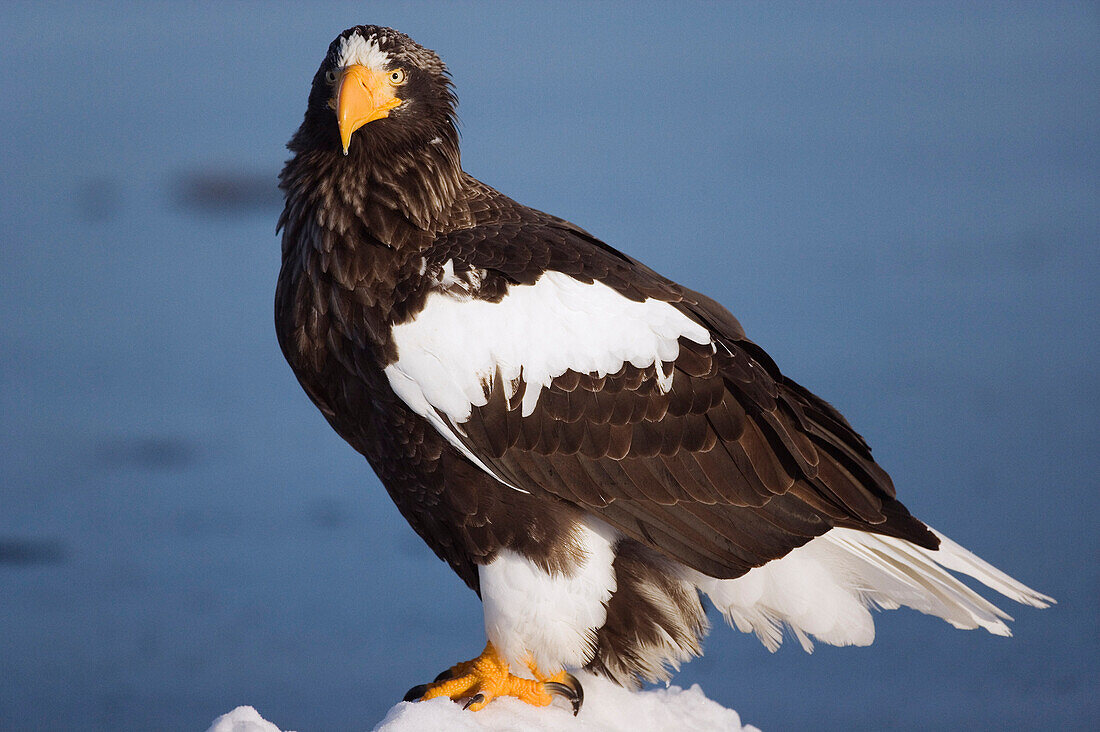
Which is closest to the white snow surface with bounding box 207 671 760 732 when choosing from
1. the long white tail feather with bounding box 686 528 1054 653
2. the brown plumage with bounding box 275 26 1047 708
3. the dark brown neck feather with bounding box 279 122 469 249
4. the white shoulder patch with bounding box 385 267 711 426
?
the brown plumage with bounding box 275 26 1047 708

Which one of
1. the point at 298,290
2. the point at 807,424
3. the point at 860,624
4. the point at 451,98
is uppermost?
the point at 451,98

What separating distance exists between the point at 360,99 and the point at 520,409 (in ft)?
3.34

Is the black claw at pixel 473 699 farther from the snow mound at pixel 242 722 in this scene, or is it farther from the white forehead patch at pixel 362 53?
the white forehead patch at pixel 362 53

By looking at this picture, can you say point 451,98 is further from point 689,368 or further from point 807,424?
point 807,424

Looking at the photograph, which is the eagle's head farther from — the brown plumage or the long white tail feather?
the long white tail feather

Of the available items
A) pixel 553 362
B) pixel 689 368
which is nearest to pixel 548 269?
pixel 553 362

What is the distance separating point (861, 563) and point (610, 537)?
839 millimetres

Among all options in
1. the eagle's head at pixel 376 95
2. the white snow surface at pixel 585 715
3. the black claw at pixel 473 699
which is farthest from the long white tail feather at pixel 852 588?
the eagle's head at pixel 376 95

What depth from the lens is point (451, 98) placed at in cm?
356

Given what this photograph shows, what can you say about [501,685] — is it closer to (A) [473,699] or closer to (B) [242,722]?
(A) [473,699]

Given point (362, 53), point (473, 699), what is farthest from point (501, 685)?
point (362, 53)

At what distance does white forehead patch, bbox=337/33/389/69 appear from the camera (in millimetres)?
3293

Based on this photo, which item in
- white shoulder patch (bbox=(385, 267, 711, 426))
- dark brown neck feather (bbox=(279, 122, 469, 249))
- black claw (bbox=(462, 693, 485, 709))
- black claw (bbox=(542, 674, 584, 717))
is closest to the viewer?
white shoulder patch (bbox=(385, 267, 711, 426))

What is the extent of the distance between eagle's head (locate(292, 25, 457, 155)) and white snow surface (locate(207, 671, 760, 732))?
1684 mm
